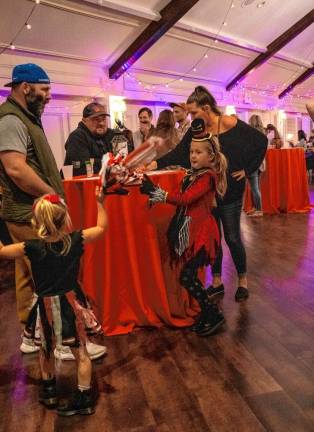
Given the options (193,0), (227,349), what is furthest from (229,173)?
(193,0)

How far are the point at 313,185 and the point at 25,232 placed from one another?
8.34m

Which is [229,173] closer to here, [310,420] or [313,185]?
[310,420]

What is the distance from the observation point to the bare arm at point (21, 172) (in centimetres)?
151

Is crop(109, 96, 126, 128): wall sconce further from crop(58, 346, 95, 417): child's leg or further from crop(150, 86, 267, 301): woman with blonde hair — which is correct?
crop(58, 346, 95, 417): child's leg

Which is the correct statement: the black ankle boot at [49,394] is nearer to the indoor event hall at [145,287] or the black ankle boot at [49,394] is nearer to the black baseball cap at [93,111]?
the indoor event hall at [145,287]

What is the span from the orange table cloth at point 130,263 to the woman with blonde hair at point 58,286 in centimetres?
A: 49

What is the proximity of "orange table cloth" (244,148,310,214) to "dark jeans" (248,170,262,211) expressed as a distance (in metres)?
0.29

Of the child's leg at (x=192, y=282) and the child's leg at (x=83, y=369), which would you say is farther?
the child's leg at (x=192, y=282)

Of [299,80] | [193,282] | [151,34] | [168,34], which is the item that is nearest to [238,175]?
[193,282]

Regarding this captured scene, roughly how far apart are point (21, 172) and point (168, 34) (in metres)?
6.20

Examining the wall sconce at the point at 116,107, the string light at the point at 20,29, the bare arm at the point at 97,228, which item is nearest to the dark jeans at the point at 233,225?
the bare arm at the point at 97,228

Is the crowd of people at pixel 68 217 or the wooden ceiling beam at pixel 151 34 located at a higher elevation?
the wooden ceiling beam at pixel 151 34

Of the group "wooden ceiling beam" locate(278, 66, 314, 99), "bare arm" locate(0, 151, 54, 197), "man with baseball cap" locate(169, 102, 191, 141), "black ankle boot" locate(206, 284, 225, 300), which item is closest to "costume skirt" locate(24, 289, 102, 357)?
"bare arm" locate(0, 151, 54, 197)

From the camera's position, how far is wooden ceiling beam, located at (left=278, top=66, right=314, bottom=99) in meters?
10.7
